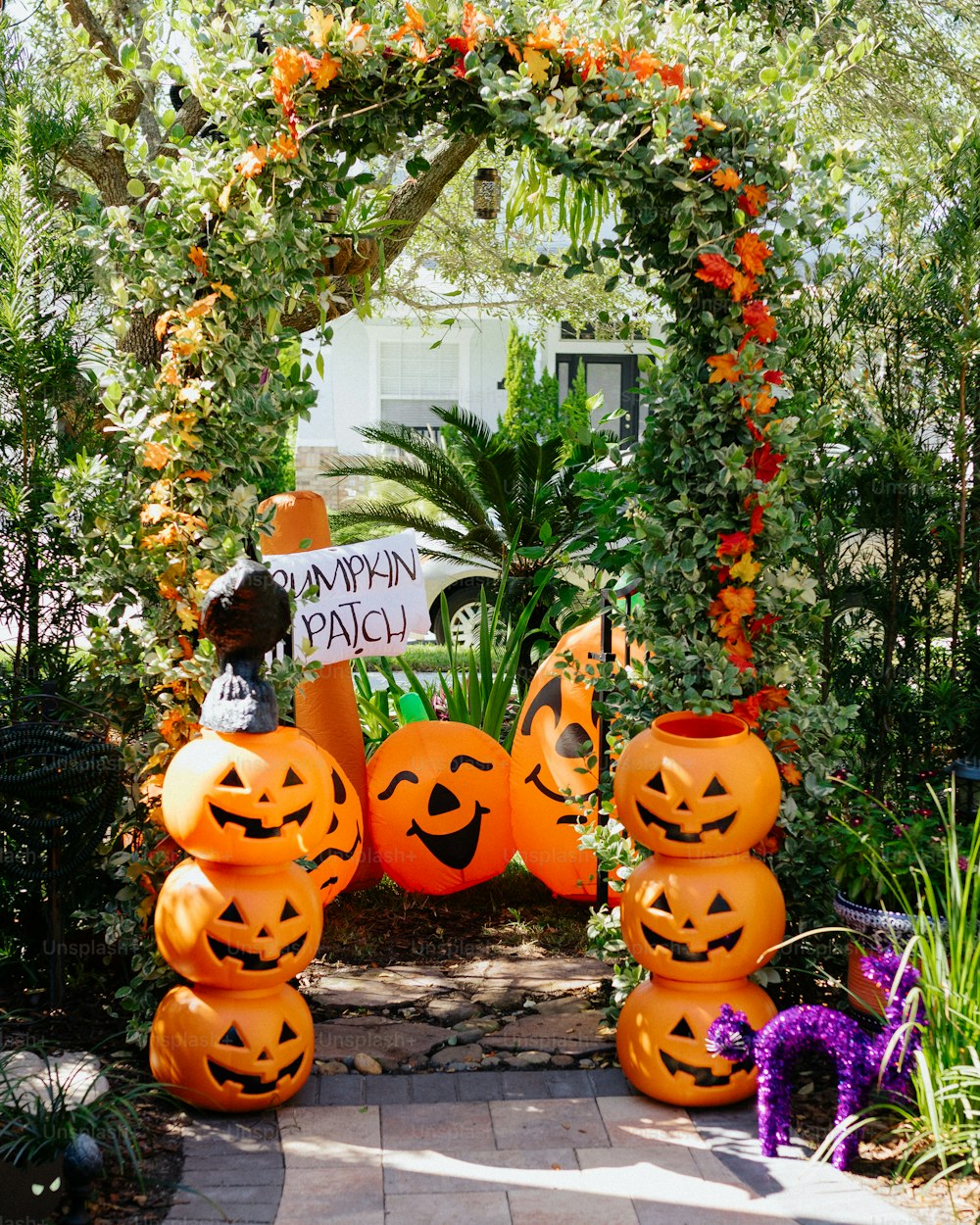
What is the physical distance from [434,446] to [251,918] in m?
5.09

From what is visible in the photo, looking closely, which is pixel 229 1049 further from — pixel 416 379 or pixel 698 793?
pixel 416 379

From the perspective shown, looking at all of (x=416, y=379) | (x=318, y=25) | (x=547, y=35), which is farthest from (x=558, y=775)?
(x=416, y=379)

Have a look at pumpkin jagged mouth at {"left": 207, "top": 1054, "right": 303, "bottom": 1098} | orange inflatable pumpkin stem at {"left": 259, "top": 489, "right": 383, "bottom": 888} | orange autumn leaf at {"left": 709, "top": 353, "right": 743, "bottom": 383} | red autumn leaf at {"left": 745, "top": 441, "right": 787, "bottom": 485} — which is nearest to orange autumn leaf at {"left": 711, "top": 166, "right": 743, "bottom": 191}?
orange autumn leaf at {"left": 709, "top": 353, "right": 743, "bottom": 383}

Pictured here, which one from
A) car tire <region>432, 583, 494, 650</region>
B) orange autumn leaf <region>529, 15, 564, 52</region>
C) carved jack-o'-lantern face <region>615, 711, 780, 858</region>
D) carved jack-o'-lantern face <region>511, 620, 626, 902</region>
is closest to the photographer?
carved jack-o'-lantern face <region>615, 711, 780, 858</region>

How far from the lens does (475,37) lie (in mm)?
3568

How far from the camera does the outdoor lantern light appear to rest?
882cm

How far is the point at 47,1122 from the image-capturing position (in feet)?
9.50

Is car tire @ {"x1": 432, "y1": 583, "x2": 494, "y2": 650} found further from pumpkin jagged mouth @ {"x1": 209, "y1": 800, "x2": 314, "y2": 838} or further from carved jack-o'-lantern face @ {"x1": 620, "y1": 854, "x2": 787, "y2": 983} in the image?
pumpkin jagged mouth @ {"x1": 209, "y1": 800, "x2": 314, "y2": 838}

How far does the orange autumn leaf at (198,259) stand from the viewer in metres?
3.68

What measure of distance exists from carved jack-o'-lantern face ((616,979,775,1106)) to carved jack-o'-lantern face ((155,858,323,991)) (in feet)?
3.41

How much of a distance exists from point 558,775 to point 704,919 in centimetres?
142

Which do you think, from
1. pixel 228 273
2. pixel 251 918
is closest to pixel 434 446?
pixel 228 273

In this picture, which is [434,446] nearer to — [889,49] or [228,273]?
[889,49]

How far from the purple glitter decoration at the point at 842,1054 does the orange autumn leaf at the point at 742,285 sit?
1984mm
